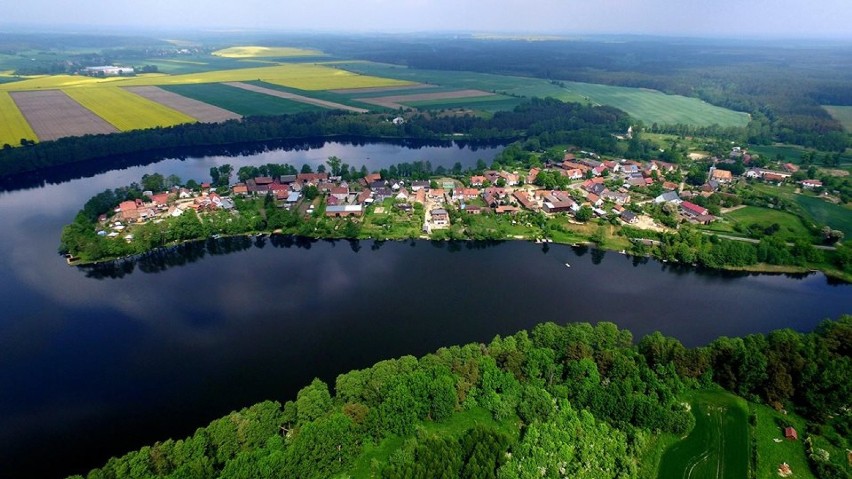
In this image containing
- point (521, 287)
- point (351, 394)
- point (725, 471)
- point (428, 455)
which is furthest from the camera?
point (521, 287)

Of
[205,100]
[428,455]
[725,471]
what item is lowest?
[725,471]

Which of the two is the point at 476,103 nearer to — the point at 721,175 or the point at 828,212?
the point at 721,175

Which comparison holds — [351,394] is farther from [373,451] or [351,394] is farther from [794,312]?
[794,312]

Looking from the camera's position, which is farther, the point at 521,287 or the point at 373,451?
the point at 521,287

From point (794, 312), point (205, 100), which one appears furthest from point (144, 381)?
point (205, 100)

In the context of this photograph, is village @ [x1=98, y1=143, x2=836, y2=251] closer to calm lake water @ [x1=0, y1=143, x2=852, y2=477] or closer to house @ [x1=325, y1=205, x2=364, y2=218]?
house @ [x1=325, y1=205, x2=364, y2=218]

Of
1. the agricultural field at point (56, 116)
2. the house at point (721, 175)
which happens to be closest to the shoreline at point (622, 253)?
the house at point (721, 175)
